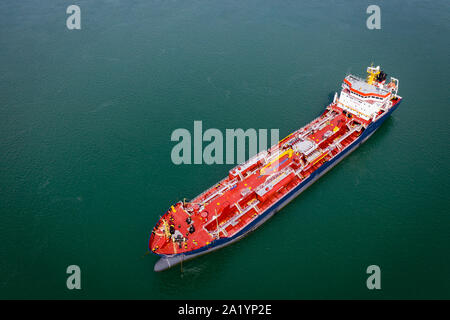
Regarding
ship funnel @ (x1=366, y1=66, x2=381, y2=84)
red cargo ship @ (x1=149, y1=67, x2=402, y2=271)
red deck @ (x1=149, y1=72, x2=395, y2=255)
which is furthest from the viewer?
ship funnel @ (x1=366, y1=66, x2=381, y2=84)

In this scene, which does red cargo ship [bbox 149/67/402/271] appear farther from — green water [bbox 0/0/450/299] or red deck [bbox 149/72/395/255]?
green water [bbox 0/0/450/299]

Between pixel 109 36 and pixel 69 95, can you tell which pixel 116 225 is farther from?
pixel 109 36

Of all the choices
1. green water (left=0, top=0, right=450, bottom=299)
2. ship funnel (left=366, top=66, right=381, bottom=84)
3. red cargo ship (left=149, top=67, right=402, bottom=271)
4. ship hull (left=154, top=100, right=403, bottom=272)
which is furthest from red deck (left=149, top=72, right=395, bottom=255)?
ship funnel (left=366, top=66, right=381, bottom=84)

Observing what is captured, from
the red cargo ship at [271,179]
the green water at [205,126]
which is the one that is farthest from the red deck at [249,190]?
the green water at [205,126]

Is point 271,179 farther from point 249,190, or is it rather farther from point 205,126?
point 205,126

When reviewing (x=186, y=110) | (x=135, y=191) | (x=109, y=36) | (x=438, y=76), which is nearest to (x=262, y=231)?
(x=135, y=191)

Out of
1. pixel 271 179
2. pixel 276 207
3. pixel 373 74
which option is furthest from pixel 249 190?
pixel 373 74
